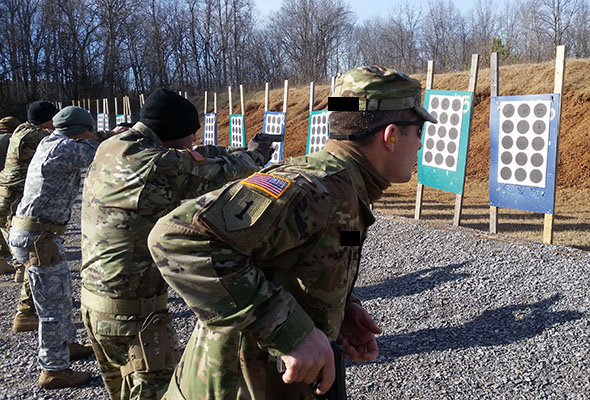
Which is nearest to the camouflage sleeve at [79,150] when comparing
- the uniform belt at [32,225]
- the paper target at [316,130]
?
the uniform belt at [32,225]

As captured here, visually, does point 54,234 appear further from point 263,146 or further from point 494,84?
point 494,84

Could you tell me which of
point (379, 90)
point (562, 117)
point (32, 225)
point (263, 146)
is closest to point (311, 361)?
point (379, 90)

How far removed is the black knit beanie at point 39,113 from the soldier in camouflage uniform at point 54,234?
1.84 m

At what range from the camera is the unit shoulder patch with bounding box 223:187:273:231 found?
1222 mm

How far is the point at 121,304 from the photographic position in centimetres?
237

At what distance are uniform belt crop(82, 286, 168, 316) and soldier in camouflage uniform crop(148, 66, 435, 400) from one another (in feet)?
2.86

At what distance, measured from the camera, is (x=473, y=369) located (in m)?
3.60

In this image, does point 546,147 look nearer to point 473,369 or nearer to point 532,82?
point 473,369

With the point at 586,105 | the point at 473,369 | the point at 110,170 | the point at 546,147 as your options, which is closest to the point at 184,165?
the point at 110,170

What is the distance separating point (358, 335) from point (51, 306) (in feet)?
9.17

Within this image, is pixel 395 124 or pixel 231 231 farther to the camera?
pixel 395 124

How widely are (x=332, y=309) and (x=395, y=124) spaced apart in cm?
57

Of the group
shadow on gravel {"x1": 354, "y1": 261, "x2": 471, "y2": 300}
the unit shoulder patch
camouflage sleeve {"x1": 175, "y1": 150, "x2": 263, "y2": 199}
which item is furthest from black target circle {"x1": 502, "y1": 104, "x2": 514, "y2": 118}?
the unit shoulder patch

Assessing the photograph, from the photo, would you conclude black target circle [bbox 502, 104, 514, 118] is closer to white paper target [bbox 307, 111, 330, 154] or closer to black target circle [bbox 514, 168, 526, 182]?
black target circle [bbox 514, 168, 526, 182]
